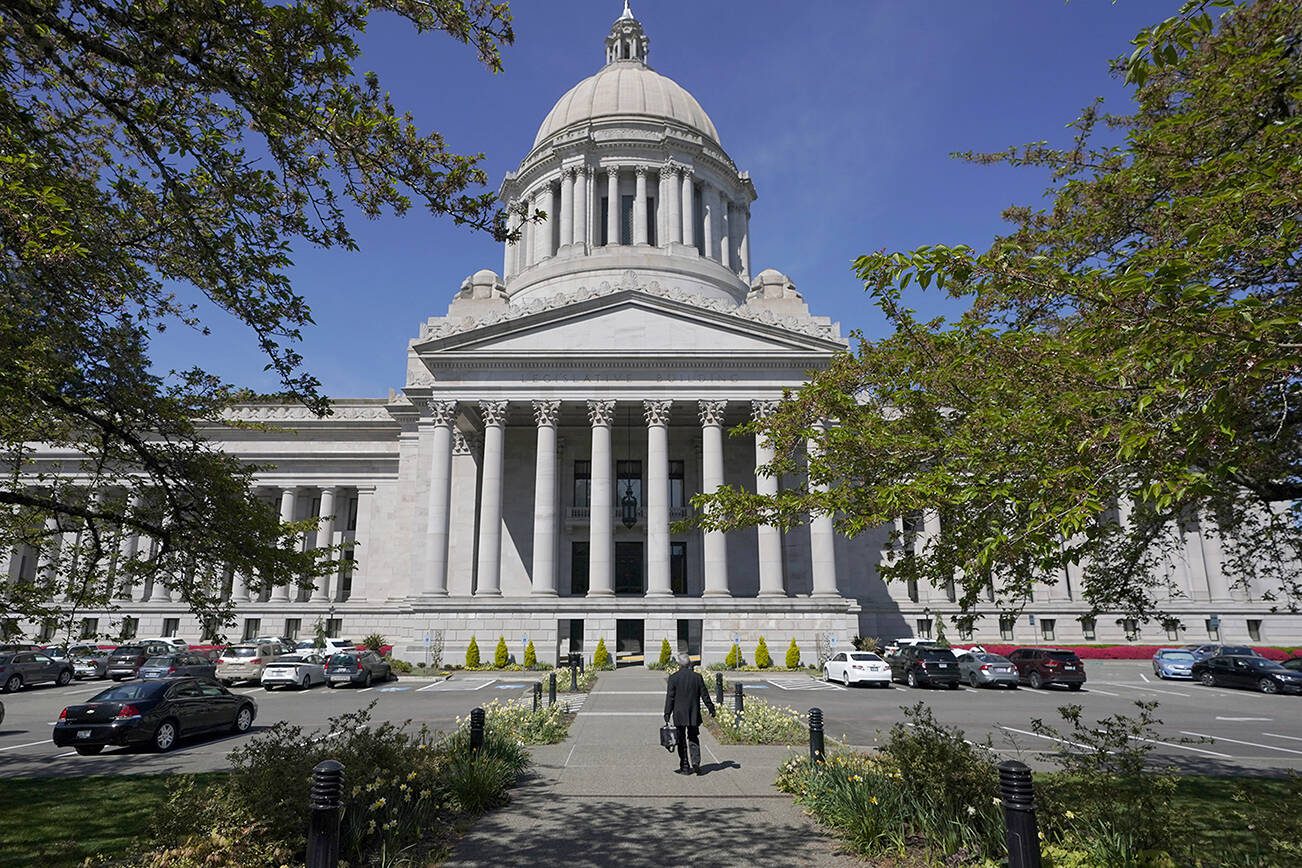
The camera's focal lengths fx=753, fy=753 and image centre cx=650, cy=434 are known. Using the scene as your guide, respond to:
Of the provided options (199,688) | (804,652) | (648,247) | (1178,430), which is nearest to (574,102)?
(648,247)

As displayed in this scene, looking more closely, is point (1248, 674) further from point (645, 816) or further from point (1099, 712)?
point (645, 816)

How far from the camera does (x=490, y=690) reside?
28.5 m

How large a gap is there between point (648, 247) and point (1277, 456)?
51.9 metres

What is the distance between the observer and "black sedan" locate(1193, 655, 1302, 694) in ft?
96.3

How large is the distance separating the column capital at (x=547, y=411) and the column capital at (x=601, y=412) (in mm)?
1970

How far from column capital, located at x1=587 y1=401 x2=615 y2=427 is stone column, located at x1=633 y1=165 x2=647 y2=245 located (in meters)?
23.3

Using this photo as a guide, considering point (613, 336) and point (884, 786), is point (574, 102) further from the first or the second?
point (884, 786)

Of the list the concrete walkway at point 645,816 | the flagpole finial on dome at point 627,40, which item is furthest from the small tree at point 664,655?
the flagpole finial on dome at point 627,40

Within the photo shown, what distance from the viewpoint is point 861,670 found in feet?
98.6

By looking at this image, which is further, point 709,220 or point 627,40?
point 627,40

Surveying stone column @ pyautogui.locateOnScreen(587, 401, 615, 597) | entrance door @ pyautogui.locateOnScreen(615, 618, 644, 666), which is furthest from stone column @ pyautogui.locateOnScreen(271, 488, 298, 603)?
entrance door @ pyautogui.locateOnScreen(615, 618, 644, 666)

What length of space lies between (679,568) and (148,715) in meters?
34.6

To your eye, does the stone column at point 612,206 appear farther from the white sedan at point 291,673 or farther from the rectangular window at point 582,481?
the white sedan at point 291,673

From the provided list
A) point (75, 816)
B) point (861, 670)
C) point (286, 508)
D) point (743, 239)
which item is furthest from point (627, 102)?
point (75, 816)
